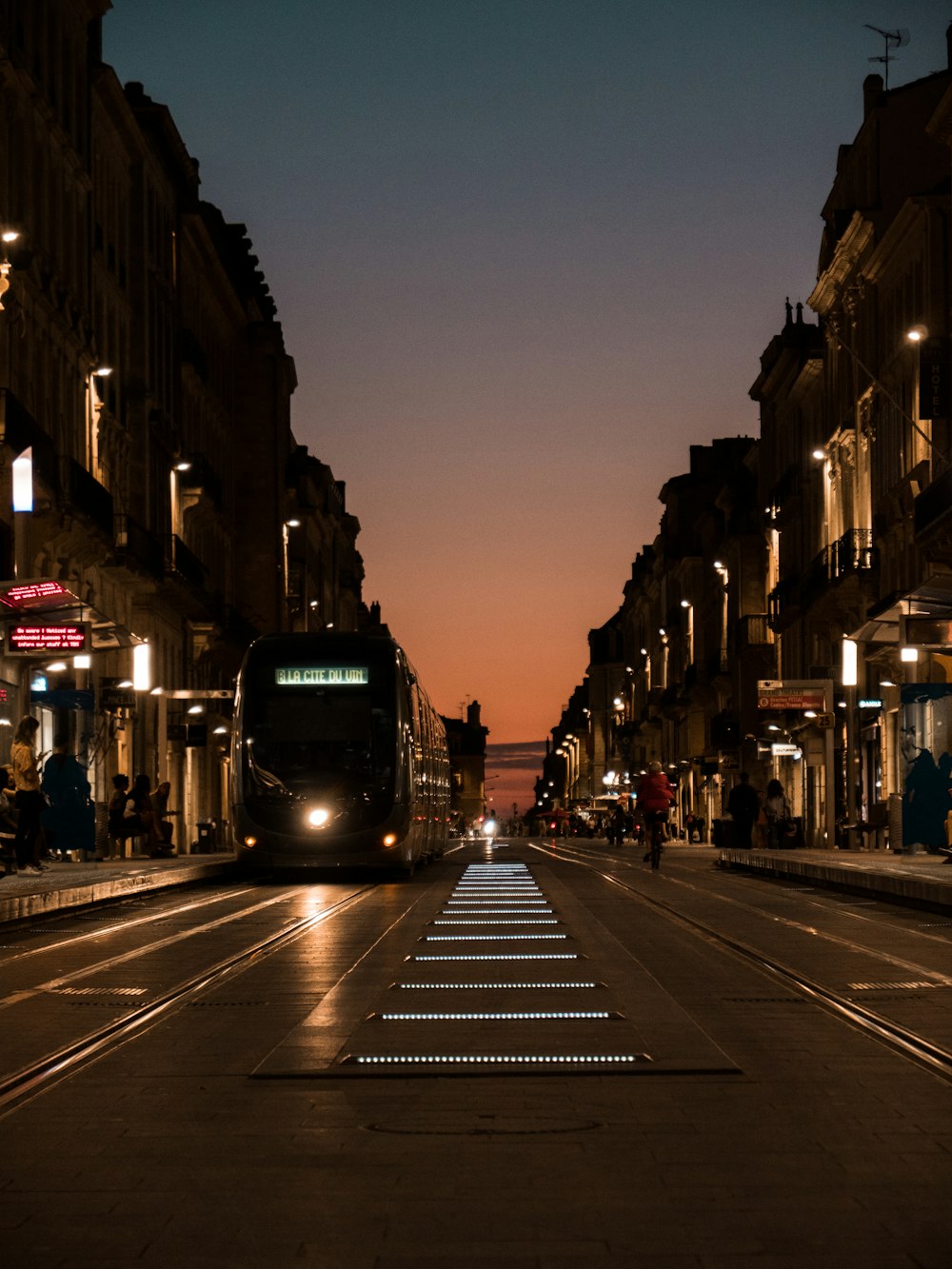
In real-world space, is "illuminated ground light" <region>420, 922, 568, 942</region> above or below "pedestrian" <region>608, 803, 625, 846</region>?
above

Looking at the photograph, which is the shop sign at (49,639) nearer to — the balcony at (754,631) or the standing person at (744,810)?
the standing person at (744,810)

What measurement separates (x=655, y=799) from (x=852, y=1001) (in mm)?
21146

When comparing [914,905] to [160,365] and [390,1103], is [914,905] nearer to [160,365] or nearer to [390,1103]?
[390,1103]

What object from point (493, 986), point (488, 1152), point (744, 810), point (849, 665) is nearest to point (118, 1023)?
point (493, 986)

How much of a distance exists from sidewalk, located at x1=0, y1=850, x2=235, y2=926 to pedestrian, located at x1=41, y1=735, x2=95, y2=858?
0.49 meters

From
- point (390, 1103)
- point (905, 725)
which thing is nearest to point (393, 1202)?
point (390, 1103)

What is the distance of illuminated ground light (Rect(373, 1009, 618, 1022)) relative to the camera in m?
11.3

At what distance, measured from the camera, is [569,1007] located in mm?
11914

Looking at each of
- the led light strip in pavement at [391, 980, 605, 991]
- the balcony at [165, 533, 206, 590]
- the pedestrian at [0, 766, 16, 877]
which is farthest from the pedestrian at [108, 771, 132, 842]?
the led light strip in pavement at [391, 980, 605, 991]

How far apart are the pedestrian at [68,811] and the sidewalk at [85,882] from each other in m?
0.49

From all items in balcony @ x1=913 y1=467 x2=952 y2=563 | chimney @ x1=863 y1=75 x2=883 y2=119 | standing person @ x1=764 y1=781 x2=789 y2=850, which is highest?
chimney @ x1=863 y1=75 x2=883 y2=119

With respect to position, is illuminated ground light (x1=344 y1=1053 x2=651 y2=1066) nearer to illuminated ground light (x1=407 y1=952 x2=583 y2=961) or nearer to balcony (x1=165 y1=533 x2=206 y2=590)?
illuminated ground light (x1=407 y1=952 x2=583 y2=961)

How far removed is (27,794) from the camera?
28.3m

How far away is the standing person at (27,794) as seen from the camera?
1091 inches
